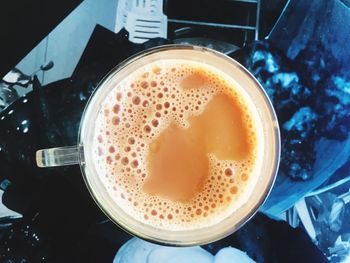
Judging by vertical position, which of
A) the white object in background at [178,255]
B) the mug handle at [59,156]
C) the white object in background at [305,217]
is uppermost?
the mug handle at [59,156]

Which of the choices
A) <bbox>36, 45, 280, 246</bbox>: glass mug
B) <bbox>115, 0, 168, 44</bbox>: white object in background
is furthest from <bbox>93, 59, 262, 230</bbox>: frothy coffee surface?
<bbox>115, 0, 168, 44</bbox>: white object in background

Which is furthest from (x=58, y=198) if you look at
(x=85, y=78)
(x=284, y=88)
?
(x=284, y=88)

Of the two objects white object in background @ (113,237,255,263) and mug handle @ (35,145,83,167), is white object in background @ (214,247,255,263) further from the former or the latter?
mug handle @ (35,145,83,167)

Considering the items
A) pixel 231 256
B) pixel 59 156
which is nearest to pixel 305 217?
pixel 231 256

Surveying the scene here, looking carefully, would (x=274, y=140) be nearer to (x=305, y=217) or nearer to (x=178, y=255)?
(x=305, y=217)

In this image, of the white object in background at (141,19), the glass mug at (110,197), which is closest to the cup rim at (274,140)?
the glass mug at (110,197)

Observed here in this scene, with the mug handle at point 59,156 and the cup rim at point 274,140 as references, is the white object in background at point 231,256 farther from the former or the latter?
the mug handle at point 59,156
